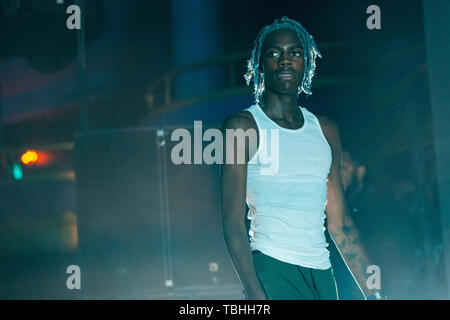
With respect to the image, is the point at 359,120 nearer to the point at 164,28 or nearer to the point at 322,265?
the point at 164,28


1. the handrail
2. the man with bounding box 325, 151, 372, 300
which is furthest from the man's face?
the handrail

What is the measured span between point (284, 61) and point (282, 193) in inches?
19.4

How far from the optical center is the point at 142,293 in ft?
13.1

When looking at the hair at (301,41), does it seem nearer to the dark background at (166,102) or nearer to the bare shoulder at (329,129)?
the bare shoulder at (329,129)

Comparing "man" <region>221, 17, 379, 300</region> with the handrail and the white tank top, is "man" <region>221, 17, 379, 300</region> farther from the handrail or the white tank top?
the handrail

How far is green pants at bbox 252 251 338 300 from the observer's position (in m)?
1.83

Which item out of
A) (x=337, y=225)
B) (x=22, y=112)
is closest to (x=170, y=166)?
(x=22, y=112)

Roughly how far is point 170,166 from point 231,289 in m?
1.01

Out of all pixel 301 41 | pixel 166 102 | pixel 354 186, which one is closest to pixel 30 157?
pixel 166 102

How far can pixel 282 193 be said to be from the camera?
187 cm

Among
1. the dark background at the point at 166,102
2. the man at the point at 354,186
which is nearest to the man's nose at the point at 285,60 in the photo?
the man at the point at 354,186

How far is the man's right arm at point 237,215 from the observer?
1.77 m

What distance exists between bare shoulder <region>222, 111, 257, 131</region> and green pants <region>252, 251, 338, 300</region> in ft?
1.43

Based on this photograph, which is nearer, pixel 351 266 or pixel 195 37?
pixel 351 266
